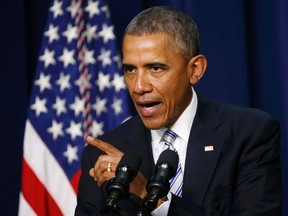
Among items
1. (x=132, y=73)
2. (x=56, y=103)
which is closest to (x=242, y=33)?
(x=56, y=103)

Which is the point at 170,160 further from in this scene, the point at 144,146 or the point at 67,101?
the point at 67,101

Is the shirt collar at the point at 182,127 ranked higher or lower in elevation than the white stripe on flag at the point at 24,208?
higher

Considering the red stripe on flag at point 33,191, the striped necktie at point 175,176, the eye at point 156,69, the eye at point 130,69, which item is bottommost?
the red stripe on flag at point 33,191

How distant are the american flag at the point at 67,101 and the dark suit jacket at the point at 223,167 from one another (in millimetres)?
745

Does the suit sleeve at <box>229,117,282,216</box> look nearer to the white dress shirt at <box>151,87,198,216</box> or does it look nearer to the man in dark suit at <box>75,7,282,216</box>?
the man in dark suit at <box>75,7,282,216</box>

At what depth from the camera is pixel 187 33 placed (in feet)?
6.81

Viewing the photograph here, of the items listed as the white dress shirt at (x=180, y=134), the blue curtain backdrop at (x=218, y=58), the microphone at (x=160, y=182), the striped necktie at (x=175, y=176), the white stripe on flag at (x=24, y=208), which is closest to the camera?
the microphone at (x=160, y=182)

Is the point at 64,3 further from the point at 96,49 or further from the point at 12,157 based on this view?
the point at 12,157

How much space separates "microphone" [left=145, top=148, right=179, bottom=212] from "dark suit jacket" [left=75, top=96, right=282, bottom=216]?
1.21 feet

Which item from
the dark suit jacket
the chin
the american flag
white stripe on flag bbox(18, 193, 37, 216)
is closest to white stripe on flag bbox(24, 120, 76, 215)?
→ the american flag

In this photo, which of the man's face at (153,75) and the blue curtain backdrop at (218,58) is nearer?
the man's face at (153,75)

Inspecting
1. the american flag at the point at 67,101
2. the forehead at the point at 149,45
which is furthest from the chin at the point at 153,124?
the american flag at the point at 67,101

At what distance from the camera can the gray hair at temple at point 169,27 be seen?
2.02m

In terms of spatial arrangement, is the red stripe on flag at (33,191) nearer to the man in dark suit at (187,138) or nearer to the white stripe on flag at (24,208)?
the white stripe on flag at (24,208)
